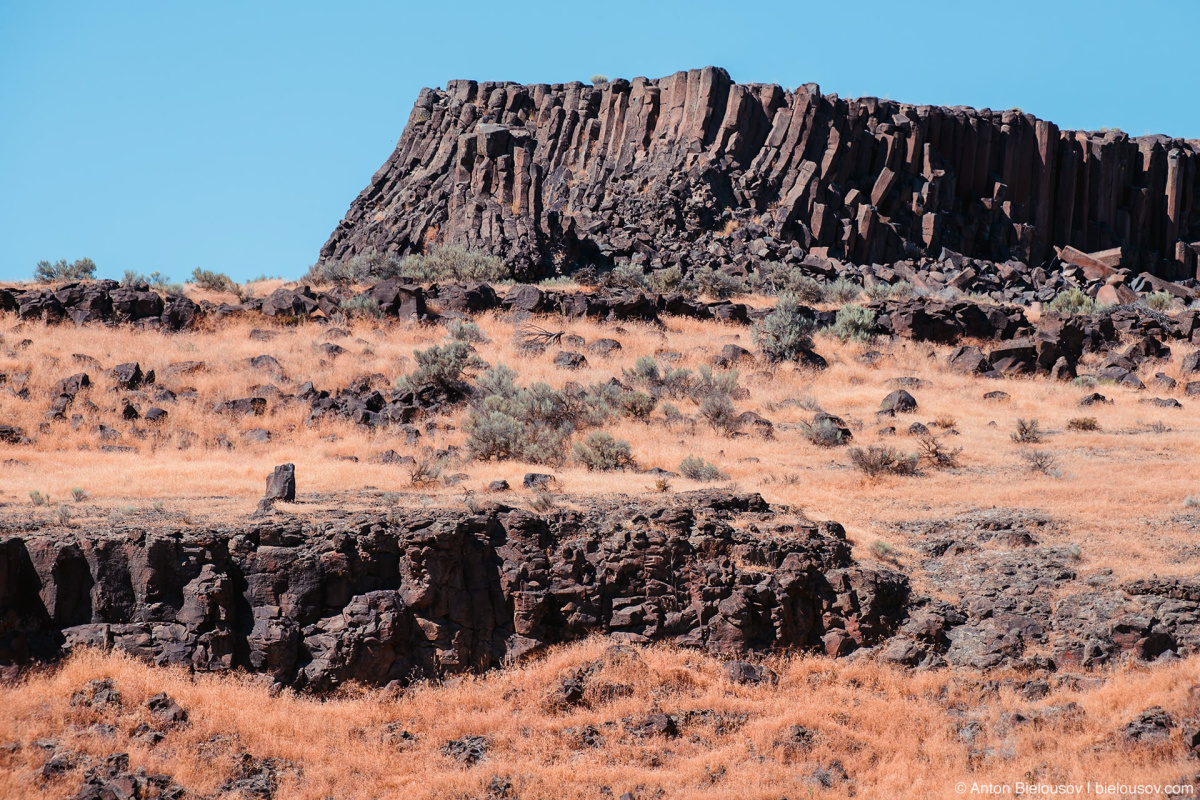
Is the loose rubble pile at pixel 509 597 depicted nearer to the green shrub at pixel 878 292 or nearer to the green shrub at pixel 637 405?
the green shrub at pixel 637 405

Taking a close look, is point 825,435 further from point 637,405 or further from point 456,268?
point 456,268

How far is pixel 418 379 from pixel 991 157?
127ft

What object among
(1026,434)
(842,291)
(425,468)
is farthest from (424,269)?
(1026,434)

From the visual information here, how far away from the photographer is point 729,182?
156ft

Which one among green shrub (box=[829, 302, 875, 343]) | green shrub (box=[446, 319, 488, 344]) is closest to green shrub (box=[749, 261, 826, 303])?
green shrub (box=[829, 302, 875, 343])

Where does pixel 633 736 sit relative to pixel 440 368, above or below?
below

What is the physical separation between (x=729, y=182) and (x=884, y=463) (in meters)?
29.8

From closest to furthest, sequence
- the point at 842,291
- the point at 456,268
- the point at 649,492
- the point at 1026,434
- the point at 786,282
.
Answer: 1. the point at 649,492
2. the point at 1026,434
3. the point at 456,268
4. the point at 842,291
5. the point at 786,282

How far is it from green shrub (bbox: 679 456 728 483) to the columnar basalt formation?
22.6m

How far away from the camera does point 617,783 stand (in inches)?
413

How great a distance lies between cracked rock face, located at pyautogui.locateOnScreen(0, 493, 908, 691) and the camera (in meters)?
11.2

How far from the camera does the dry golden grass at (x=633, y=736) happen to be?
10.1 m

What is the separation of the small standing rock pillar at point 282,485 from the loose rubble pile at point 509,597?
74.8 inches

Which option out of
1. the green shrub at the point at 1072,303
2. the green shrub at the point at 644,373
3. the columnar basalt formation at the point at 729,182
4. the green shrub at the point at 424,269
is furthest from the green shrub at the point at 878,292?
the green shrub at the point at 644,373
